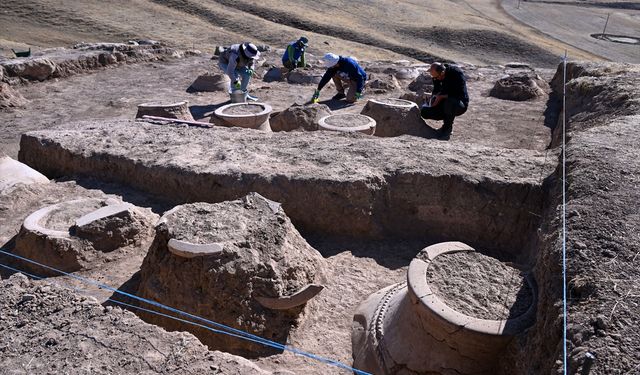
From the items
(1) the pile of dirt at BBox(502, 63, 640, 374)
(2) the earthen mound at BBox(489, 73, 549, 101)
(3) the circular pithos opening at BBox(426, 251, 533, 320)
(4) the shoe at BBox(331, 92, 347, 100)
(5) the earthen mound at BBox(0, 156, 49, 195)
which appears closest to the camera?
(1) the pile of dirt at BBox(502, 63, 640, 374)

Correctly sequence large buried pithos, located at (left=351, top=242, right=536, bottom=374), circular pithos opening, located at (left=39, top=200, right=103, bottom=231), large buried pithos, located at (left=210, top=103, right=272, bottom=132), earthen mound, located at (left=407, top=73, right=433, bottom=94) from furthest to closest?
earthen mound, located at (left=407, top=73, right=433, bottom=94)
large buried pithos, located at (left=210, top=103, right=272, bottom=132)
circular pithos opening, located at (left=39, top=200, right=103, bottom=231)
large buried pithos, located at (left=351, top=242, right=536, bottom=374)

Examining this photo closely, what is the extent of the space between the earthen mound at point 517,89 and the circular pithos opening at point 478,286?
8.17 metres

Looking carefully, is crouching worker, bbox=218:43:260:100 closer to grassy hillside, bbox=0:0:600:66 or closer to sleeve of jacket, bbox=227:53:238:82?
sleeve of jacket, bbox=227:53:238:82

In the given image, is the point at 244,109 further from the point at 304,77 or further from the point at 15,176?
the point at 304,77

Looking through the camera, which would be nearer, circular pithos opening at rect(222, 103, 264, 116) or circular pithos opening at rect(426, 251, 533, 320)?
circular pithos opening at rect(426, 251, 533, 320)

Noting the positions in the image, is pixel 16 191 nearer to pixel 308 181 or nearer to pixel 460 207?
pixel 308 181

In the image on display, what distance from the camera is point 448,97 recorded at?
894 centimetres

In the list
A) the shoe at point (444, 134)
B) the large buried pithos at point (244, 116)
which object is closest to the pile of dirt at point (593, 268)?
the shoe at point (444, 134)

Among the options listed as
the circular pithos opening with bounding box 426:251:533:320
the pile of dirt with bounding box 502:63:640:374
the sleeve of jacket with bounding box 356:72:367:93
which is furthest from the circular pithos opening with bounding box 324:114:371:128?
the circular pithos opening with bounding box 426:251:533:320

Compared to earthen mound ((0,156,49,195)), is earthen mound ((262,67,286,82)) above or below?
above

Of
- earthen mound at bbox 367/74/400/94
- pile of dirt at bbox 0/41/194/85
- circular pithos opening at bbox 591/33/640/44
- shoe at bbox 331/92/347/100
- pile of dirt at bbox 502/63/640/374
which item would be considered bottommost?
pile of dirt at bbox 0/41/194/85

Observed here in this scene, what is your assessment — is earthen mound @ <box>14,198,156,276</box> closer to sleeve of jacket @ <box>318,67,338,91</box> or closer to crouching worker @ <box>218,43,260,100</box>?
crouching worker @ <box>218,43,260,100</box>

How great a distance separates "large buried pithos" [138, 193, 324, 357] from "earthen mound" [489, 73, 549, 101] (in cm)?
837

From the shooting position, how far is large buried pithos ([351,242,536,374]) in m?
3.43
